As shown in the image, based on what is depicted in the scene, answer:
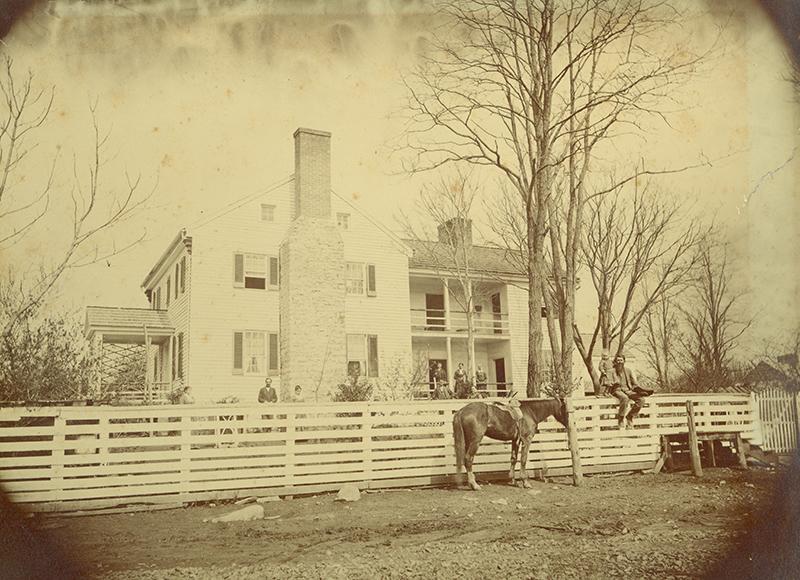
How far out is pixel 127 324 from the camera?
8.31 metres

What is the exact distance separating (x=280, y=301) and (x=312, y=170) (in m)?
3.78

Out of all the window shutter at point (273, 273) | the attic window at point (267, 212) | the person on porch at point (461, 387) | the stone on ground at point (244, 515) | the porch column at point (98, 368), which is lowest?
the stone on ground at point (244, 515)

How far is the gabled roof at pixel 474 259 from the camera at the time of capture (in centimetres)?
1419

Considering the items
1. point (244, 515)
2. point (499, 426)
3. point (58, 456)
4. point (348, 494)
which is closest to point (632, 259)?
point (499, 426)

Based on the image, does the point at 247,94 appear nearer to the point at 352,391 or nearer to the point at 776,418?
the point at 352,391

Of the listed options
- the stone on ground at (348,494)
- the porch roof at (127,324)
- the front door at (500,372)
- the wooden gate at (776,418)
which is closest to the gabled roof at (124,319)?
the porch roof at (127,324)

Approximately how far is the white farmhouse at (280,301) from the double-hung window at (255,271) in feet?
0.08

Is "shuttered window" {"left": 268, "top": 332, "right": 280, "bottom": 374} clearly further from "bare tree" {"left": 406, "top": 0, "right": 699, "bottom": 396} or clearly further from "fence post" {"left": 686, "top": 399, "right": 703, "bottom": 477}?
"fence post" {"left": 686, "top": 399, "right": 703, "bottom": 477}

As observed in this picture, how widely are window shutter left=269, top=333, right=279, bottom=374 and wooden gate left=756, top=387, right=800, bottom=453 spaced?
26.1 ft

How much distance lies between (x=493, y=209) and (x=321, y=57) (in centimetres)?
497

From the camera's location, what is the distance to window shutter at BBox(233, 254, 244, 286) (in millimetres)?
10352

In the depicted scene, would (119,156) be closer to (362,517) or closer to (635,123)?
(362,517)

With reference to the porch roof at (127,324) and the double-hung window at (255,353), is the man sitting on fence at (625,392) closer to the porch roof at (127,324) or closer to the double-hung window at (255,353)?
the double-hung window at (255,353)

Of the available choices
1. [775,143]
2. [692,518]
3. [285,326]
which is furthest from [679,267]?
[285,326]
